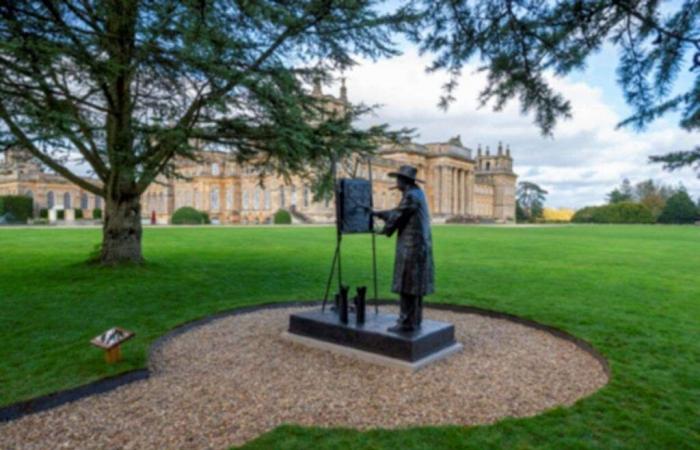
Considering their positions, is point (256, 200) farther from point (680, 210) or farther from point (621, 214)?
point (680, 210)

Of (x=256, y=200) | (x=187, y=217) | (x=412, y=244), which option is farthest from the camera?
(x=256, y=200)

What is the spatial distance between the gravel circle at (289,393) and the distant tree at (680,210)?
7619 centimetres

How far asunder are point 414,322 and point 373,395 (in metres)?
1.34

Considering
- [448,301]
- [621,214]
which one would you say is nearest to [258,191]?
[448,301]

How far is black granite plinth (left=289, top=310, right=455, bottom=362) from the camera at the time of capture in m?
5.31

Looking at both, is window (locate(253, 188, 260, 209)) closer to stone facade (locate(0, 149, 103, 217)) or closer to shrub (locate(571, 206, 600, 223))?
stone facade (locate(0, 149, 103, 217))

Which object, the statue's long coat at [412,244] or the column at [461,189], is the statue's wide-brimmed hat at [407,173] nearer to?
the statue's long coat at [412,244]

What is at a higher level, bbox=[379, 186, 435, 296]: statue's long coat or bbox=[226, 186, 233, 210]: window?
bbox=[226, 186, 233, 210]: window

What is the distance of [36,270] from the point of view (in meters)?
11.3

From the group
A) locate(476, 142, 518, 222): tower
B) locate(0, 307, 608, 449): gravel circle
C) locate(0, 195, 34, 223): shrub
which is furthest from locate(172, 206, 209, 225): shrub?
locate(476, 142, 518, 222): tower

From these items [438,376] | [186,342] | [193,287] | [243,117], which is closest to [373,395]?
[438,376]

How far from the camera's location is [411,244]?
17.9 feet

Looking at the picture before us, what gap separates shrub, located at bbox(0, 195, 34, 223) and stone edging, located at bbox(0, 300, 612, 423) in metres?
47.7

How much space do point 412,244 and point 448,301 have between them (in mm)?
3503
